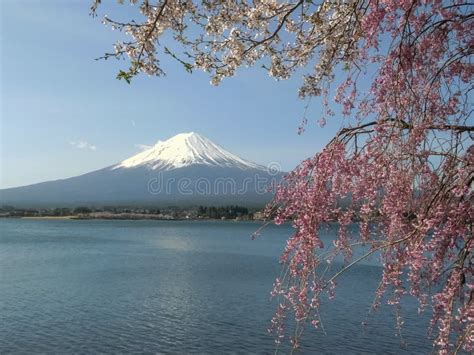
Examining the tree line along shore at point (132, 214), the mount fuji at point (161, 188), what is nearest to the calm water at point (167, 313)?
the tree line along shore at point (132, 214)

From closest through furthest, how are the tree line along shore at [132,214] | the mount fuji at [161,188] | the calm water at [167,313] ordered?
the calm water at [167,313], the tree line along shore at [132,214], the mount fuji at [161,188]

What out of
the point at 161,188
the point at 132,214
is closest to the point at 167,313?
the point at 132,214

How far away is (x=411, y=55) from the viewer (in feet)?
9.29

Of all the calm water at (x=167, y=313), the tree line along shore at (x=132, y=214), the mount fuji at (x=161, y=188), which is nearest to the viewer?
the calm water at (x=167, y=313)

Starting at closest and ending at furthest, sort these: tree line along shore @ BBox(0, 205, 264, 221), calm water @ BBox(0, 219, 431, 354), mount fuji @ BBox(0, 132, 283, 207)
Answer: calm water @ BBox(0, 219, 431, 354) < tree line along shore @ BBox(0, 205, 264, 221) < mount fuji @ BBox(0, 132, 283, 207)

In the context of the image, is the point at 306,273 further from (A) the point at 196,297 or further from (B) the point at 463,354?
(A) the point at 196,297

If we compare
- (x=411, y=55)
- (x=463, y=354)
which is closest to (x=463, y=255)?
(x=411, y=55)

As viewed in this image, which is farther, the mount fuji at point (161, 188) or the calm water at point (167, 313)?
the mount fuji at point (161, 188)

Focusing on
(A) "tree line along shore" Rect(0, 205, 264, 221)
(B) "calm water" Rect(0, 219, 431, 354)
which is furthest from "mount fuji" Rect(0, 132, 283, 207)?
(B) "calm water" Rect(0, 219, 431, 354)

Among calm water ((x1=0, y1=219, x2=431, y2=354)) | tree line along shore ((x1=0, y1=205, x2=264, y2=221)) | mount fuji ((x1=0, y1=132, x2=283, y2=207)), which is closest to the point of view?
calm water ((x1=0, y1=219, x2=431, y2=354))

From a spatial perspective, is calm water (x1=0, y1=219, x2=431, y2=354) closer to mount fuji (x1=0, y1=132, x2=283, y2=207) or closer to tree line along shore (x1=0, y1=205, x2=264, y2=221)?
tree line along shore (x1=0, y1=205, x2=264, y2=221)

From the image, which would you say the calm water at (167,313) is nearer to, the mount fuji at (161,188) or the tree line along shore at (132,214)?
the tree line along shore at (132,214)

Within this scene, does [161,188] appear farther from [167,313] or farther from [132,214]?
[167,313]

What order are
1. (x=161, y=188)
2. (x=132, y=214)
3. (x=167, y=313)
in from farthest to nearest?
(x=161, y=188) → (x=132, y=214) → (x=167, y=313)
